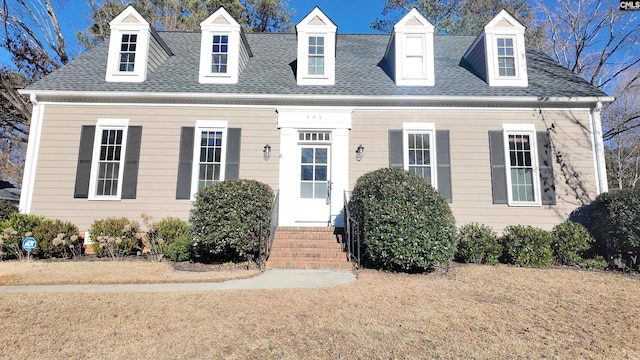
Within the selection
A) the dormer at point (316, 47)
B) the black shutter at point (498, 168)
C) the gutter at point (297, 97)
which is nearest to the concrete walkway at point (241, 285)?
the gutter at point (297, 97)

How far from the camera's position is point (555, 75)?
9562mm

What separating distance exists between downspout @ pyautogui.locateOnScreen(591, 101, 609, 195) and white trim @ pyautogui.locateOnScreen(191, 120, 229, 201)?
9.47 m

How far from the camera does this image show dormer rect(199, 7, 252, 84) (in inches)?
362

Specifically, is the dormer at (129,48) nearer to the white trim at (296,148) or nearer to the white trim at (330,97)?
the white trim at (330,97)

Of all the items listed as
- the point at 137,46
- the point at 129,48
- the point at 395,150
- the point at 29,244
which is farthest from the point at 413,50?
the point at 29,244

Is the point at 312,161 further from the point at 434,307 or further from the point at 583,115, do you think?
the point at 583,115

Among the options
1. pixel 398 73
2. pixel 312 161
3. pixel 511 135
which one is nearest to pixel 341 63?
pixel 398 73

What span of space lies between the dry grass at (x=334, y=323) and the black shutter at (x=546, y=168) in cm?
367

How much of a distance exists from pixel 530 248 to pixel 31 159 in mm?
12080

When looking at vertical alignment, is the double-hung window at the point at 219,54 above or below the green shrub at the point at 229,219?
above

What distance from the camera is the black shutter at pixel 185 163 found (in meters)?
8.41

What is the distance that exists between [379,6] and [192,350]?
21.8 m

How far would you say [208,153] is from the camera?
28.6 feet

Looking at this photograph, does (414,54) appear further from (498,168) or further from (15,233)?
(15,233)
